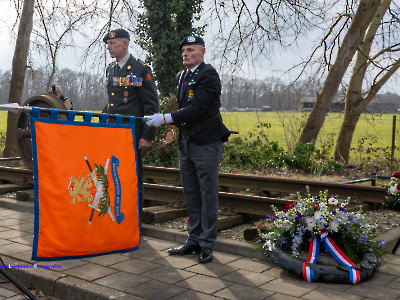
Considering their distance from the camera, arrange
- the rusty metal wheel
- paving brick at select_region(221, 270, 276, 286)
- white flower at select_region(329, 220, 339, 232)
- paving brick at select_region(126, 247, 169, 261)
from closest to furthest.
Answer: paving brick at select_region(221, 270, 276, 286), white flower at select_region(329, 220, 339, 232), paving brick at select_region(126, 247, 169, 261), the rusty metal wheel

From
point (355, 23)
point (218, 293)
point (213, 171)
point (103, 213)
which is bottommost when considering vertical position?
point (218, 293)

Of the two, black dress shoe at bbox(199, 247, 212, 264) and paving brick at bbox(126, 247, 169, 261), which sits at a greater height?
black dress shoe at bbox(199, 247, 212, 264)

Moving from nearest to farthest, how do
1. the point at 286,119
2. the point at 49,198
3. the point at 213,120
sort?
the point at 49,198, the point at 213,120, the point at 286,119

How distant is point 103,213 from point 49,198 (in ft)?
1.94

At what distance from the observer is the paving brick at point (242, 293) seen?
14.0 ft

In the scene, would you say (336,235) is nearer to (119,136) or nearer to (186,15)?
(119,136)

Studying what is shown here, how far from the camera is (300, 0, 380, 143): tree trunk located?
1367 cm

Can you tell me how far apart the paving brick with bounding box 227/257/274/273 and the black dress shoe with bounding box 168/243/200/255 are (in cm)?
55

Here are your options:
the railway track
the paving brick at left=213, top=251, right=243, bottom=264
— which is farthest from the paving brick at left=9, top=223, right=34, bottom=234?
the paving brick at left=213, top=251, right=243, bottom=264

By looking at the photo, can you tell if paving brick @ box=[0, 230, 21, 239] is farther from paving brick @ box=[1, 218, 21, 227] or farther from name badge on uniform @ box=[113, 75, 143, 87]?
name badge on uniform @ box=[113, 75, 143, 87]

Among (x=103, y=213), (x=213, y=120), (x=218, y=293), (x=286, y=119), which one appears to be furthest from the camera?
(x=286, y=119)

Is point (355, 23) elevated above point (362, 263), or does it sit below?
above

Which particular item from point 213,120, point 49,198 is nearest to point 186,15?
point 213,120

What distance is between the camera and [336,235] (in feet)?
16.9
